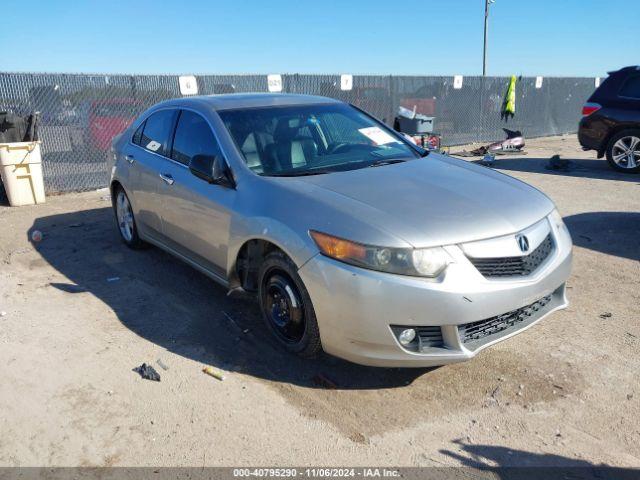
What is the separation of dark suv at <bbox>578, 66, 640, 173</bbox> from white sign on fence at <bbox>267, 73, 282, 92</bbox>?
21.7 ft

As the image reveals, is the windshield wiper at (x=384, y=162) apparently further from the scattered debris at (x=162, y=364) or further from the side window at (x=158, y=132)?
the scattered debris at (x=162, y=364)

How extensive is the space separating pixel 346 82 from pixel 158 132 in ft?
32.0

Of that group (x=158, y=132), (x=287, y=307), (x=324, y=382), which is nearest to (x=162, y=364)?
(x=287, y=307)

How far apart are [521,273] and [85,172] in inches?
354

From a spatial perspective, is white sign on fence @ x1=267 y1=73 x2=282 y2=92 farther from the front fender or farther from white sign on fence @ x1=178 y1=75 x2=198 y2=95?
the front fender

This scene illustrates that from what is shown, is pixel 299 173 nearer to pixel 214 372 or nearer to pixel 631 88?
pixel 214 372

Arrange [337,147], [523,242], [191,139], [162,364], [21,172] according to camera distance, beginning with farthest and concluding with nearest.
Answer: [21,172]
[191,139]
[337,147]
[162,364]
[523,242]

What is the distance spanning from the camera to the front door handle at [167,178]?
456 centimetres

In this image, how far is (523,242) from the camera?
3.16 metres

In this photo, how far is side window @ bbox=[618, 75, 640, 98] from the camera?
10000mm

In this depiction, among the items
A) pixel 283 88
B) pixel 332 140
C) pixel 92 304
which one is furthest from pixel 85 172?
pixel 332 140

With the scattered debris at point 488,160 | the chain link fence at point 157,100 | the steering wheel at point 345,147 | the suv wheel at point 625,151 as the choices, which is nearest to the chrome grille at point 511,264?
the steering wheel at point 345,147

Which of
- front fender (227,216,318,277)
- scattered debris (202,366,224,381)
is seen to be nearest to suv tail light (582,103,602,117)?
front fender (227,216,318,277)

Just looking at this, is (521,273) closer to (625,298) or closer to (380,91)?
(625,298)
